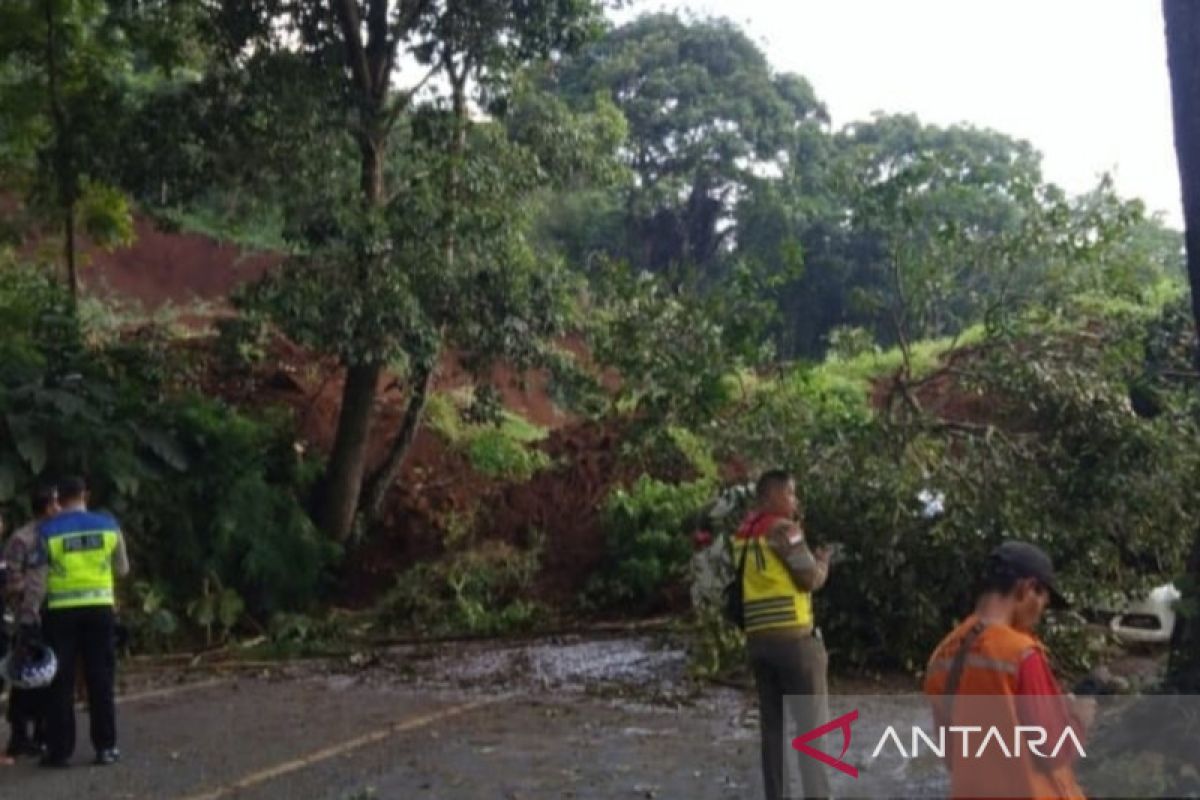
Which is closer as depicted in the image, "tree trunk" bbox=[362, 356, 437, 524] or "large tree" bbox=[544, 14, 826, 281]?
"tree trunk" bbox=[362, 356, 437, 524]

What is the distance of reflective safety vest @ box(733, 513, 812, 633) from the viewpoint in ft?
23.9

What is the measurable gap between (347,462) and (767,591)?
1165 cm

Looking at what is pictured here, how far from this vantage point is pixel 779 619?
7.27 m

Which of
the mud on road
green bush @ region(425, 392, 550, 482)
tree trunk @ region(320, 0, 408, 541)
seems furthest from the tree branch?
the mud on road

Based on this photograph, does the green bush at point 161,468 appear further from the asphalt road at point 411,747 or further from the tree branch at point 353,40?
the tree branch at point 353,40

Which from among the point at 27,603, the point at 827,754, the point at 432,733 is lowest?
the point at 432,733

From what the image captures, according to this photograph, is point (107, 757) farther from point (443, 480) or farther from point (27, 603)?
point (443, 480)

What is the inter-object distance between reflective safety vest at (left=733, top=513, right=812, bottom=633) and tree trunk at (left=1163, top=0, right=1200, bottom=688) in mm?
1976

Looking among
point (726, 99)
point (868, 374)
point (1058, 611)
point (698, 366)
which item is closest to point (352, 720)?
point (698, 366)

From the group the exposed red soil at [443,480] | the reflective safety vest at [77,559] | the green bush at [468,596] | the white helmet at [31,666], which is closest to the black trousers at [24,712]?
the white helmet at [31,666]

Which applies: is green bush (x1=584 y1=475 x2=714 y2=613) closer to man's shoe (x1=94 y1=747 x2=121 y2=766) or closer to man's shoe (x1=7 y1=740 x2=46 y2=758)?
man's shoe (x1=94 y1=747 x2=121 y2=766)

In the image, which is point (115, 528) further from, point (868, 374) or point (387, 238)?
point (868, 374)

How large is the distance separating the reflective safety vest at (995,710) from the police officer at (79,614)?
680 centimetres

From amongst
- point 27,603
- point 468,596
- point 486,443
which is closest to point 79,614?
point 27,603
